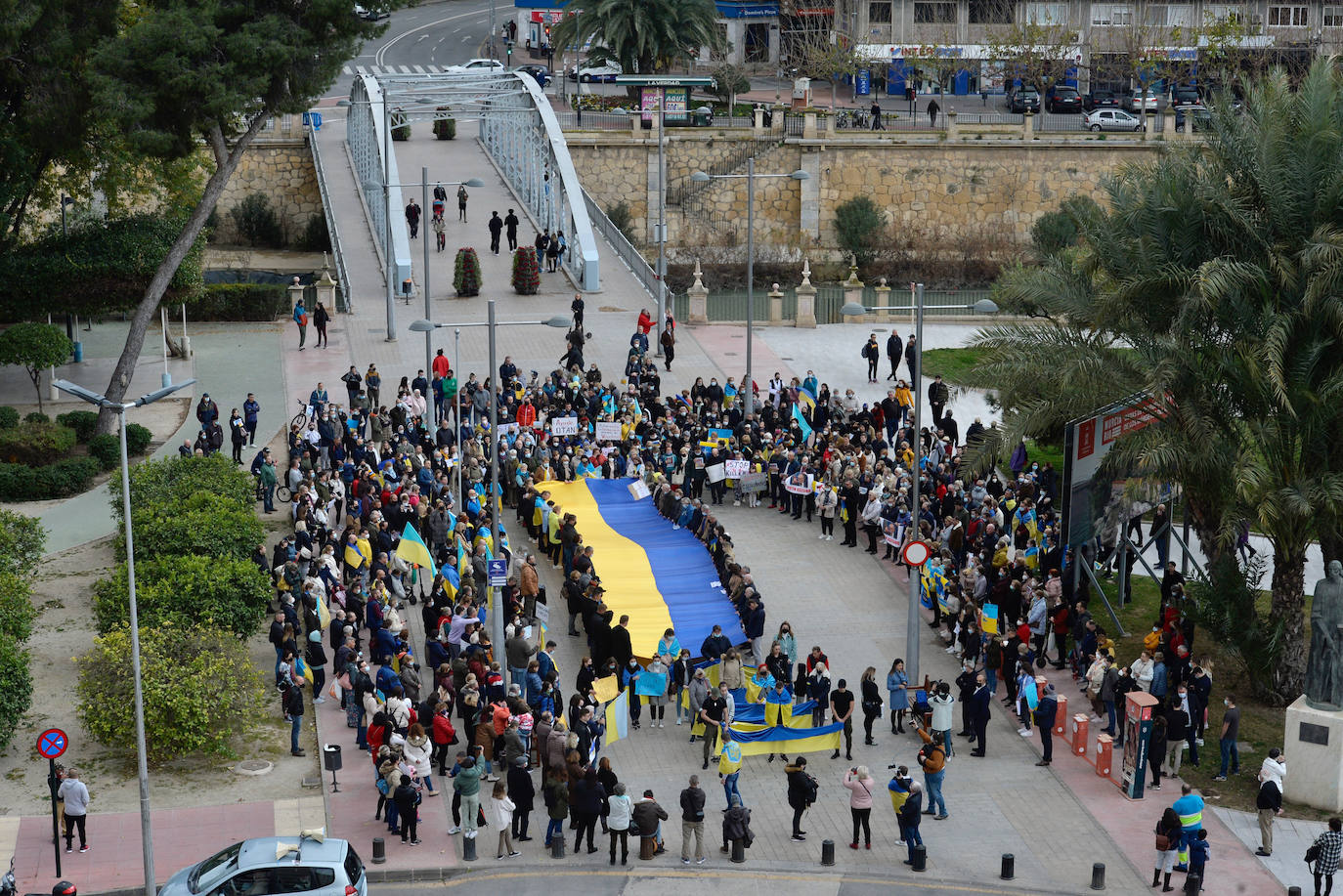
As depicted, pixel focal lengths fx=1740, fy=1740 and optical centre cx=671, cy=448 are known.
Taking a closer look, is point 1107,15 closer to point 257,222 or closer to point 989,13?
point 989,13

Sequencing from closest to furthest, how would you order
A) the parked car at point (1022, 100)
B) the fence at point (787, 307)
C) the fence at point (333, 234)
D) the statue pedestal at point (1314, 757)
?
the statue pedestal at point (1314, 757)
the fence at point (333, 234)
the fence at point (787, 307)
the parked car at point (1022, 100)

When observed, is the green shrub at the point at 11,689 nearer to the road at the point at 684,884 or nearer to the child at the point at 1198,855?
the road at the point at 684,884

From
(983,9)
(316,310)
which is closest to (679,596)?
(316,310)

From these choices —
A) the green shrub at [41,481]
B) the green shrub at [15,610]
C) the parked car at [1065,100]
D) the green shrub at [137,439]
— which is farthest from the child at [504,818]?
the parked car at [1065,100]

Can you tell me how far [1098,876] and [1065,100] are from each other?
54.8 m

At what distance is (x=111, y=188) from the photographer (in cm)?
4147

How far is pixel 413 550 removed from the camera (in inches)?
1099

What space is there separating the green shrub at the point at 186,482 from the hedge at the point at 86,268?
930cm

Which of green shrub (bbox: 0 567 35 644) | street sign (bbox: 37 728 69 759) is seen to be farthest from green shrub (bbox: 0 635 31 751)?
street sign (bbox: 37 728 69 759)

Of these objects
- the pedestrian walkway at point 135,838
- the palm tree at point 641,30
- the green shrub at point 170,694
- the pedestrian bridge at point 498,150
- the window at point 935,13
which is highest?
the window at point 935,13

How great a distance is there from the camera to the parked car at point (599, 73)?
248 feet

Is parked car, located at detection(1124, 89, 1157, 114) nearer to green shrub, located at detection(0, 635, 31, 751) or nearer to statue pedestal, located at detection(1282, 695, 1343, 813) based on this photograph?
statue pedestal, located at detection(1282, 695, 1343, 813)

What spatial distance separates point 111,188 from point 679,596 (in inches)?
828

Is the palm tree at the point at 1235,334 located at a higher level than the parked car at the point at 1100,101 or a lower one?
lower
